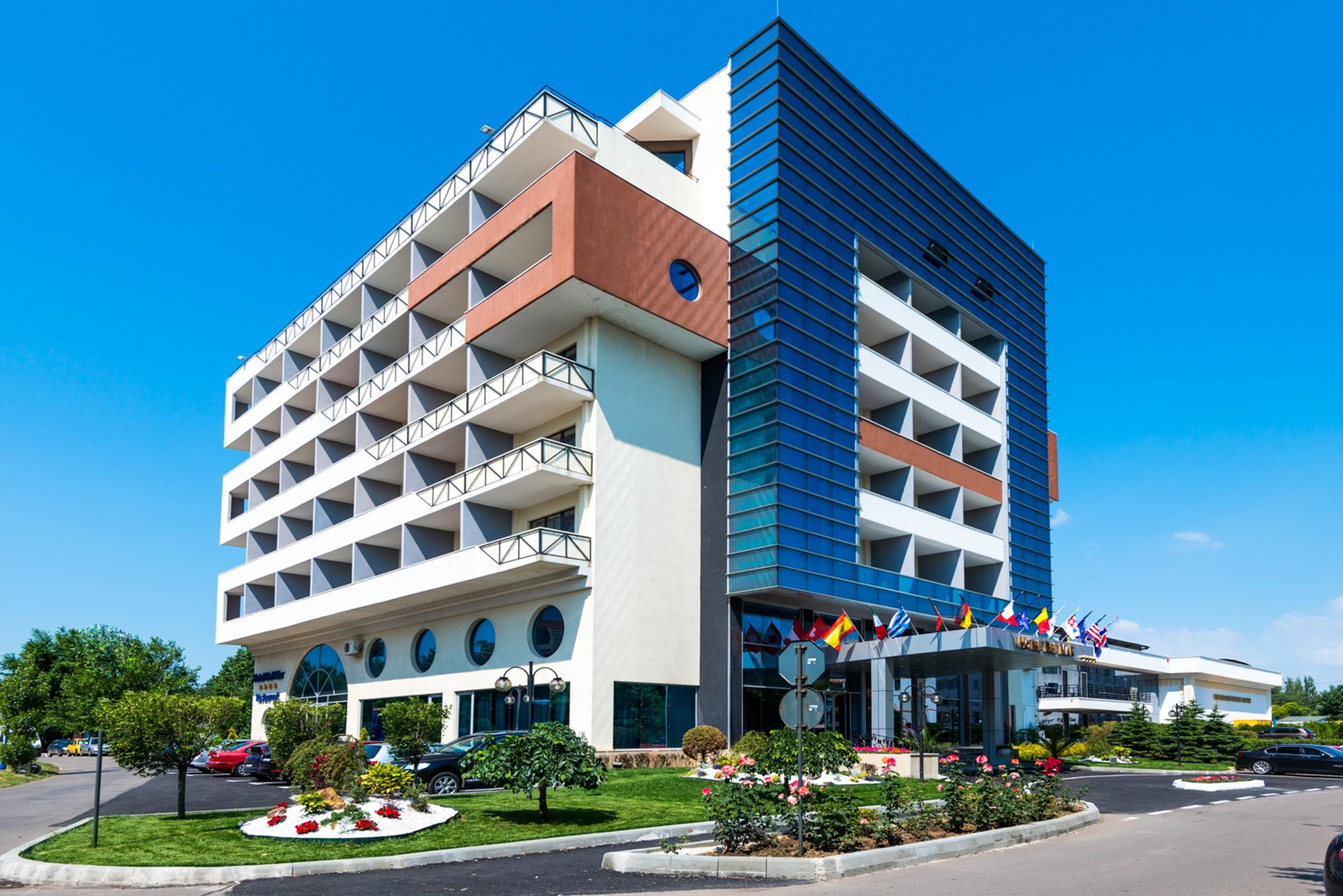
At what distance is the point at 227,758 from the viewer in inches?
1526

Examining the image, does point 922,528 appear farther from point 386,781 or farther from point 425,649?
point 386,781

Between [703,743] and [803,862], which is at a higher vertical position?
[803,862]

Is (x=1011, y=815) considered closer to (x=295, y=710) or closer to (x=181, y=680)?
(x=295, y=710)

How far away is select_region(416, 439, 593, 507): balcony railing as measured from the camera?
3192 centimetres

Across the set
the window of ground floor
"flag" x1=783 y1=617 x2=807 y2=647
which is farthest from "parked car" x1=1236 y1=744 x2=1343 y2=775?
the window of ground floor

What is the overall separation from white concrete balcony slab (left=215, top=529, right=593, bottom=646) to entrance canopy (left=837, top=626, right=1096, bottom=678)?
35.4 feet

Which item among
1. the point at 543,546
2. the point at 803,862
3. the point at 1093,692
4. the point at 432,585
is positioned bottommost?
the point at 1093,692

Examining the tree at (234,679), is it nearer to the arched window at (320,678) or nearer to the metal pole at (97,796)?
the arched window at (320,678)

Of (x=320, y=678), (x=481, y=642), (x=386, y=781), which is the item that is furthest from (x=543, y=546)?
(x=320, y=678)

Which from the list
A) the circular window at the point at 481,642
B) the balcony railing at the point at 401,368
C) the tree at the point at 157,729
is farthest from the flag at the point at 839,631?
the tree at the point at 157,729

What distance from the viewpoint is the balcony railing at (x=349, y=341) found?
42.5 m

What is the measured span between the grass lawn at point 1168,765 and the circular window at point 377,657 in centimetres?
2946

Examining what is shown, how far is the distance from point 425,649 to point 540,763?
2206 centimetres

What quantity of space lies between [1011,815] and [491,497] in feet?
70.4
